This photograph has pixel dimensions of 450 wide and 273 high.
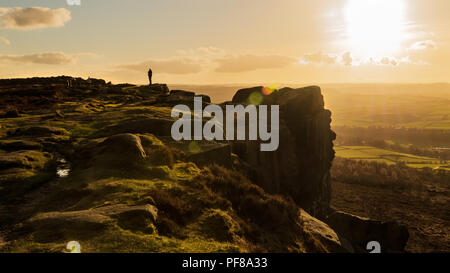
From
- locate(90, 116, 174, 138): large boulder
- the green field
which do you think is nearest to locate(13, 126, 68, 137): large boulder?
locate(90, 116, 174, 138): large boulder

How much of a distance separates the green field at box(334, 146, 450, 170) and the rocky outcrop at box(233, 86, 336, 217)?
412 feet

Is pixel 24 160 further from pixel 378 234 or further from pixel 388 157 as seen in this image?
pixel 388 157

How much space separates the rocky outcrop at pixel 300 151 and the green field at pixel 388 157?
12556 centimetres

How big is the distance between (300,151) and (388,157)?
14898 centimetres

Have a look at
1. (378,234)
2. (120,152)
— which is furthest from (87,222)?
(378,234)

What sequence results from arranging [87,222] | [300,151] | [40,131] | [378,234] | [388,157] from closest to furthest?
1. [87,222]
2. [40,131]
3. [378,234]
4. [300,151]
5. [388,157]

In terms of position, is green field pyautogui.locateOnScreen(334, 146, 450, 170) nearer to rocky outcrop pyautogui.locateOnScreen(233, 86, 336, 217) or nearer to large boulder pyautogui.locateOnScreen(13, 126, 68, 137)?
rocky outcrop pyautogui.locateOnScreen(233, 86, 336, 217)

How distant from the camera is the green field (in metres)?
148

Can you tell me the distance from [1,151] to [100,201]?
10.8 metres

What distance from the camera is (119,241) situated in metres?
8.90

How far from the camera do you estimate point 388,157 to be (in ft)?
536

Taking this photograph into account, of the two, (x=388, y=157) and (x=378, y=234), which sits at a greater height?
(x=378, y=234)

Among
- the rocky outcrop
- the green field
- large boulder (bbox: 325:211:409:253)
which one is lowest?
the green field

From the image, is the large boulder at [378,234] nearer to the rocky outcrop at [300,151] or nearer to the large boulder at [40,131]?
the rocky outcrop at [300,151]
